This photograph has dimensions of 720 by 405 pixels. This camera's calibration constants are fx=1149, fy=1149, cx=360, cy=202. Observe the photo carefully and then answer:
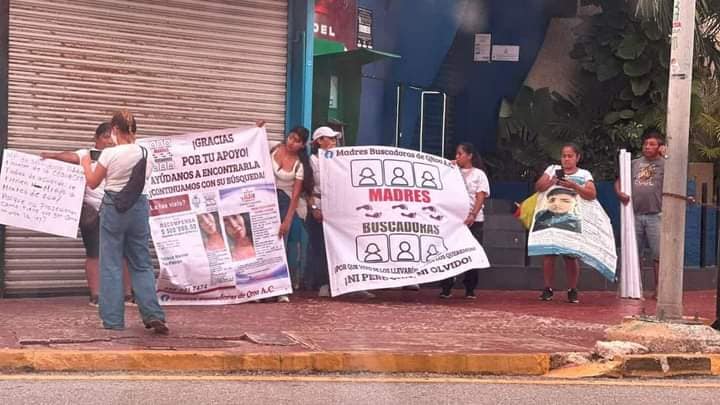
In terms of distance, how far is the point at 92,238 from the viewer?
33.9ft

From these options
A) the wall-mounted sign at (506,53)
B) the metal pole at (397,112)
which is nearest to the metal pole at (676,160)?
the metal pole at (397,112)

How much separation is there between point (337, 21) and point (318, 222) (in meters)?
4.04

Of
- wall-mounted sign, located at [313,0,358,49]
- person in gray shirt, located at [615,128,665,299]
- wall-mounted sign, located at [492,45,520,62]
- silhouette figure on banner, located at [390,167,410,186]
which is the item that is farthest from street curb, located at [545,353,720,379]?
wall-mounted sign, located at [492,45,520,62]

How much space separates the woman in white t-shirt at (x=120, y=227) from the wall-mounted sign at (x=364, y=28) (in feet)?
22.7

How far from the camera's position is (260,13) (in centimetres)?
1226

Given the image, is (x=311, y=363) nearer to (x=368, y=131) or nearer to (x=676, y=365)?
(x=676, y=365)

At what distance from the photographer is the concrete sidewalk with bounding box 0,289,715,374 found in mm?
7973

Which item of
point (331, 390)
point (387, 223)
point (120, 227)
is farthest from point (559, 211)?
point (331, 390)

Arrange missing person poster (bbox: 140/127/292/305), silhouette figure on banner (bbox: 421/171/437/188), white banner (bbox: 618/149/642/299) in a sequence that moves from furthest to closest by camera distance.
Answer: white banner (bbox: 618/149/642/299) < silhouette figure on banner (bbox: 421/171/437/188) < missing person poster (bbox: 140/127/292/305)

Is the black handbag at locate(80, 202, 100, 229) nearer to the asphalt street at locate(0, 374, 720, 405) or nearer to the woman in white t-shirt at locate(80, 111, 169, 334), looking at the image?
the woman in white t-shirt at locate(80, 111, 169, 334)

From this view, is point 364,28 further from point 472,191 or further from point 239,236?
point 239,236

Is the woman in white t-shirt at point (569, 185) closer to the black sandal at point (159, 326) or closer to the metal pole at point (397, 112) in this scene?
the metal pole at point (397, 112)

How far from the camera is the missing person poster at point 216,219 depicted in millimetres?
10680

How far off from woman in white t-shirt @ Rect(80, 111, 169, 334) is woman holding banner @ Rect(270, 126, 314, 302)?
2.60 meters
